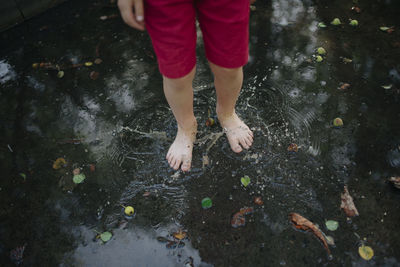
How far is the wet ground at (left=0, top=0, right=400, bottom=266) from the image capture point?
5.08ft

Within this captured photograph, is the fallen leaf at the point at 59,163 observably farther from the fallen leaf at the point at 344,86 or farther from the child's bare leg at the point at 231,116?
the fallen leaf at the point at 344,86

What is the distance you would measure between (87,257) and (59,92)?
1.50 meters

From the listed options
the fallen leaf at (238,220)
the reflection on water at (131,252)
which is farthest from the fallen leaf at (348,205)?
the reflection on water at (131,252)

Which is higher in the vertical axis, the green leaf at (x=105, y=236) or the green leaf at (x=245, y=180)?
the green leaf at (x=245, y=180)

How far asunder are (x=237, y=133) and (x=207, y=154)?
256 mm

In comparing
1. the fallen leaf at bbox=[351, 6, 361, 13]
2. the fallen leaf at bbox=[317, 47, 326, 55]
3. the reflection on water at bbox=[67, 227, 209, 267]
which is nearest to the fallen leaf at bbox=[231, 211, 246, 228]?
the reflection on water at bbox=[67, 227, 209, 267]

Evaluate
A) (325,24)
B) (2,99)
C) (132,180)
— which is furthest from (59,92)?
(325,24)

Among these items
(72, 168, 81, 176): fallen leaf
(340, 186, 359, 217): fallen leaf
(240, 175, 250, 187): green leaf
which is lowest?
(340, 186, 359, 217): fallen leaf

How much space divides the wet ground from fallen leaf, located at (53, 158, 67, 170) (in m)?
0.04

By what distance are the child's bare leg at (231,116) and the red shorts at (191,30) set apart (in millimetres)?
243

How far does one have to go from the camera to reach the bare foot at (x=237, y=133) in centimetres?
188

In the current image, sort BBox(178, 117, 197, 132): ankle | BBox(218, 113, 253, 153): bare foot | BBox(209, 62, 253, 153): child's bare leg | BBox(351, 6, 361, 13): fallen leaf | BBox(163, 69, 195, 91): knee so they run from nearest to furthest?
BBox(163, 69, 195, 91): knee
BBox(209, 62, 253, 153): child's bare leg
BBox(178, 117, 197, 132): ankle
BBox(218, 113, 253, 153): bare foot
BBox(351, 6, 361, 13): fallen leaf

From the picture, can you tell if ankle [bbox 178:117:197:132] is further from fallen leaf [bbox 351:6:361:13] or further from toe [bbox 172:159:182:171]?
fallen leaf [bbox 351:6:361:13]

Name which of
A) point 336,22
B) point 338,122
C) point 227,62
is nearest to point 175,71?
point 227,62
